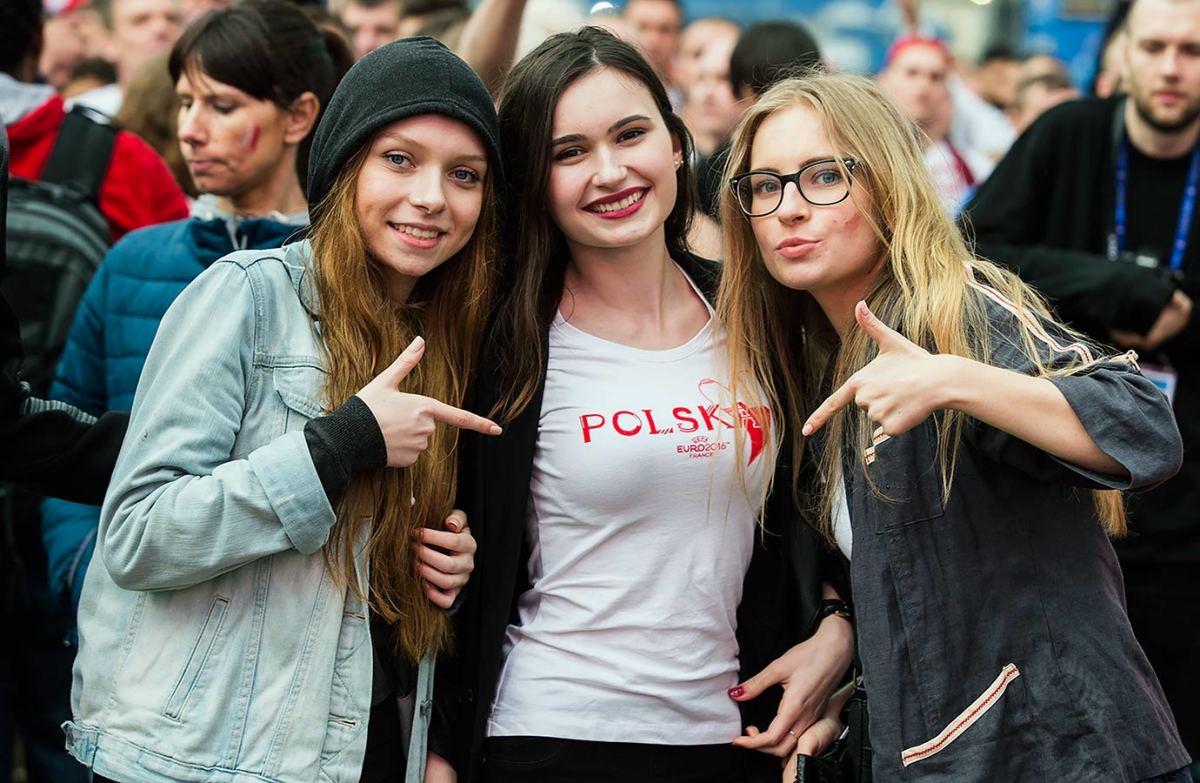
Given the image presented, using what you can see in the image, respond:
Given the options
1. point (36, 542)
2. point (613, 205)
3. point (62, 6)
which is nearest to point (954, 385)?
point (613, 205)

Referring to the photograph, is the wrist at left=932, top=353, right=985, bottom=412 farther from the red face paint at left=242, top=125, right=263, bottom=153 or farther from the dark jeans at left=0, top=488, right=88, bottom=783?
the dark jeans at left=0, top=488, right=88, bottom=783

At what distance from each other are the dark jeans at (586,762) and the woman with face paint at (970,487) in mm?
415

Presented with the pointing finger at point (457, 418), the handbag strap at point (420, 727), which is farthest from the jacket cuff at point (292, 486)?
the handbag strap at point (420, 727)

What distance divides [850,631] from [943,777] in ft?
Result: 1.78

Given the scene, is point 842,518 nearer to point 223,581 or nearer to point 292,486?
point 292,486

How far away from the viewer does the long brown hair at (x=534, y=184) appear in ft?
9.78

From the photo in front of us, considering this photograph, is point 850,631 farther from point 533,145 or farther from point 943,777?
point 533,145

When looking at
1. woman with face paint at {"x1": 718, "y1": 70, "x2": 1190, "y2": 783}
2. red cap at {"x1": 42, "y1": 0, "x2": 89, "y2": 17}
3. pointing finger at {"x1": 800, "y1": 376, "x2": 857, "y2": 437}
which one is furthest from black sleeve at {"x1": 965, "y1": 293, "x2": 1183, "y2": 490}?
red cap at {"x1": 42, "y1": 0, "x2": 89, "y2": 17}

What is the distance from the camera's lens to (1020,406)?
234 cm

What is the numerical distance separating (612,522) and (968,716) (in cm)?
80

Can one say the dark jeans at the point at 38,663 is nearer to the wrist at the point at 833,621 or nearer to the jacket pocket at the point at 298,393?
the jacket pocket at the point at 298,393

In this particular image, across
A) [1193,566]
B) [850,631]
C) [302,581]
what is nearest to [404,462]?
[302,581]

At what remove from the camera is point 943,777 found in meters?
2.53

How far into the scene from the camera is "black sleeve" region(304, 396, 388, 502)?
243 centimetres
